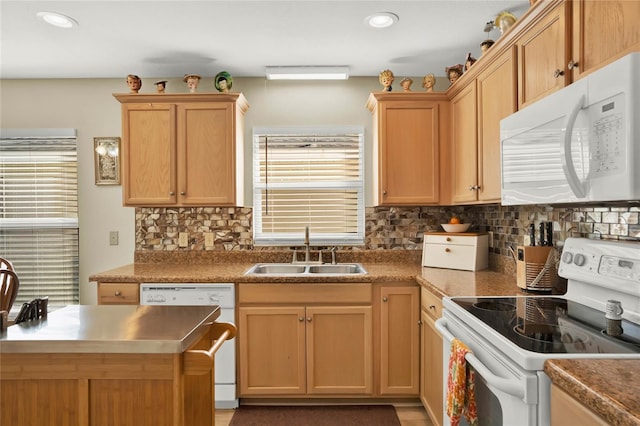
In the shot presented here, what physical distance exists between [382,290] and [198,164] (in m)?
1.58

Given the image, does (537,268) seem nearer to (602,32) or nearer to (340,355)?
(602,32)

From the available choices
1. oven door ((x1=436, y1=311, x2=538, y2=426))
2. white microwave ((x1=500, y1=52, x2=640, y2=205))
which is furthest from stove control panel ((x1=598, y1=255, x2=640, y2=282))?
oven door ((x1=436, y1=311, x2=538, y2=426))

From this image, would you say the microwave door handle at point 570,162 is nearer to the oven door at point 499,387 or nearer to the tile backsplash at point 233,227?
the oven door at point 499,387

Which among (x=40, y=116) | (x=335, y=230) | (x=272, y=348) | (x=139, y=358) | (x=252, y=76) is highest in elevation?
→ (x=252, y=76)

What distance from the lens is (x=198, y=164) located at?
9.00ft

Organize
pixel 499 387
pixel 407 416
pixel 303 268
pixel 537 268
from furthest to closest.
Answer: pixel 303 268 → pixel 407 416 → pixel 537 268 → pixel 499 387

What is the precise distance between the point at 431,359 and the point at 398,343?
0.28 m

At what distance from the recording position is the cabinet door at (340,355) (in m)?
2.40

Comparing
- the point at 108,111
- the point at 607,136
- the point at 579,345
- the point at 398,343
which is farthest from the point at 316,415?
the point at 108,111

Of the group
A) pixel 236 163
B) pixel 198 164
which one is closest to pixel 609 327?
pixel 236 163

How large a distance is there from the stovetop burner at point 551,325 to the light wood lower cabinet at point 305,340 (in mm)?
904

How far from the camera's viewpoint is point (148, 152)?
2.74m

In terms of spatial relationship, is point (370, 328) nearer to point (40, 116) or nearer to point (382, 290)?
point (382, 290)

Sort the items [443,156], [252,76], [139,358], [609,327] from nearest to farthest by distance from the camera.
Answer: [139,358] < [609,327] < [443,156] < [252,76]
